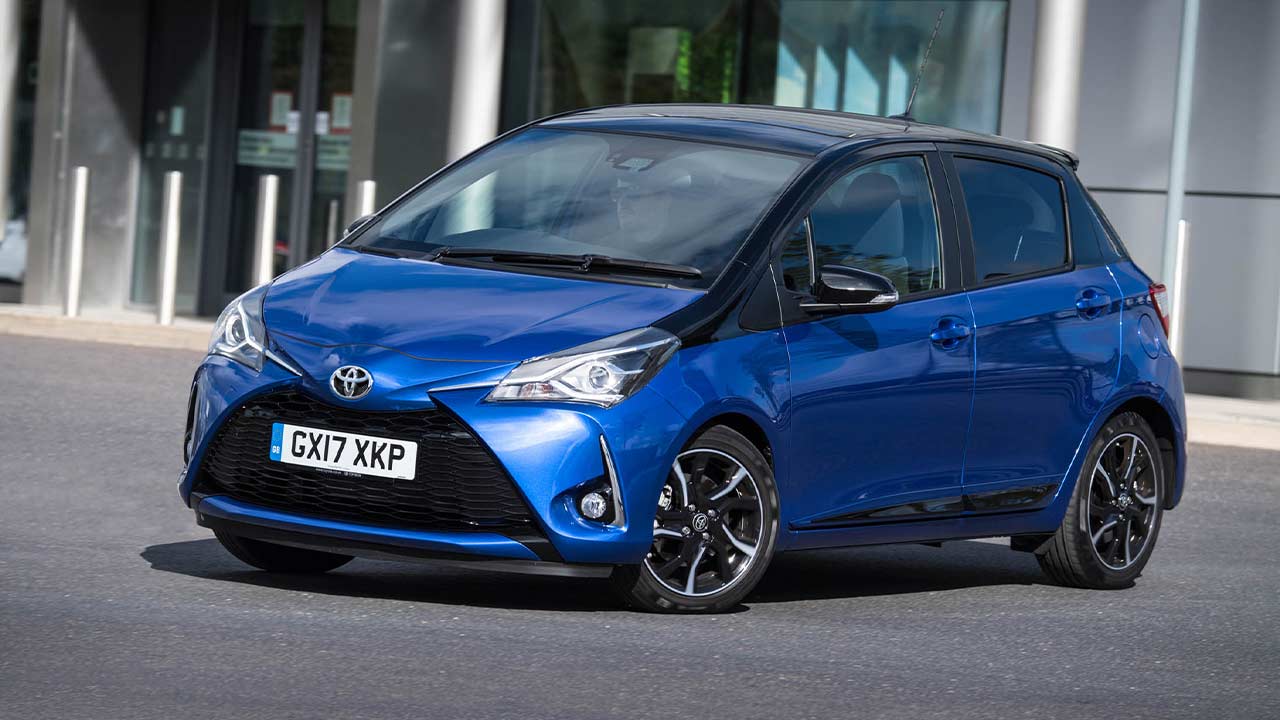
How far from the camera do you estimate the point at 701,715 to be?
17.3ft

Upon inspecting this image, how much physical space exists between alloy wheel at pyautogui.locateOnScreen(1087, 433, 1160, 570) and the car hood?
2.45 meters

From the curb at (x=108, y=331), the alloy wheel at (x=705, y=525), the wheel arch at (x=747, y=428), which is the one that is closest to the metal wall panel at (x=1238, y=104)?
the curb at (x=108, y=331)

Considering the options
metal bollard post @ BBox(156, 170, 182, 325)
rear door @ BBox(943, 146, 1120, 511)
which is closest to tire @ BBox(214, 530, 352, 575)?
rear door @ BBox(943, 146, 1120, 511)

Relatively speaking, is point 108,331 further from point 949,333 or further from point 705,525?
point 705,525

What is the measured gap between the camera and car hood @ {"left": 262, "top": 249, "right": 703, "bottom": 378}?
20.7 ft

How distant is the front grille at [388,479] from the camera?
6227mm

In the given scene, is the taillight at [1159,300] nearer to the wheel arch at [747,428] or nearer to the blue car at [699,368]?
the blue car at [699,368]

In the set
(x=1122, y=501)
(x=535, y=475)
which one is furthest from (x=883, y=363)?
(x=1122, y=501)

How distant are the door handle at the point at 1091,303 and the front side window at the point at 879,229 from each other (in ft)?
2.60

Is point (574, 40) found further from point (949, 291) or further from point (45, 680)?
point (45, 680)

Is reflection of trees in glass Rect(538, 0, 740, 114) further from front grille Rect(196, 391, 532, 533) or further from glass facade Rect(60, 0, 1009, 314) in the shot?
front grille Rect(196, 391, 532, 533)

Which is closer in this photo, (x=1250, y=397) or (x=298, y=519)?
(x=298, y=519)

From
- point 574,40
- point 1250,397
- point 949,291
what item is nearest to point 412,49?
point 574,40

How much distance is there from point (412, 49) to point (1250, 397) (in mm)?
8371
